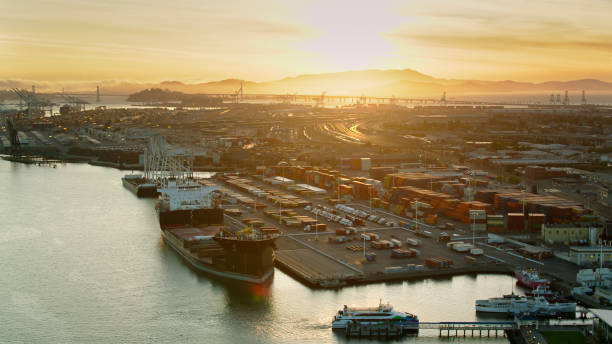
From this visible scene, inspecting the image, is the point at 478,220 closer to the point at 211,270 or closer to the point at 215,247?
the point at 215,247

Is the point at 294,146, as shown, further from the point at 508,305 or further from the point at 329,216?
the point at 508,305

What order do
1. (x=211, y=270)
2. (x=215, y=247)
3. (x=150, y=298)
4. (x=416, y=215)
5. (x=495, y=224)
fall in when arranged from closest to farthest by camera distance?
1. (x=150, y=298)
2. (x=211, y=270)
3. (x=215, y=247)
4. (x=495, y=224)
5. (x=416, y=215)

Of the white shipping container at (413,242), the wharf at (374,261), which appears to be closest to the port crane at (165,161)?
the wharf at (374,261)

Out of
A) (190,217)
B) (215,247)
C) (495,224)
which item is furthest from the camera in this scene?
(190,217)

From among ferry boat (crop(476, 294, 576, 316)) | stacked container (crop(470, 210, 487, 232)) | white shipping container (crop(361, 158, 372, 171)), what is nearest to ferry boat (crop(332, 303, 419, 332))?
ferry boat (crop(476, 294, 576, 316))

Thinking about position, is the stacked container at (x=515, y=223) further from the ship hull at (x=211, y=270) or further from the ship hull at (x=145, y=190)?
the ship hull at (x=145, y=190)

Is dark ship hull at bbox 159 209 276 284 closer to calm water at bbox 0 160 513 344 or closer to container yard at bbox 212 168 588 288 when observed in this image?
calm water at bbox 0 160 513 344

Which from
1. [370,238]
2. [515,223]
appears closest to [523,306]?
[370,238]
